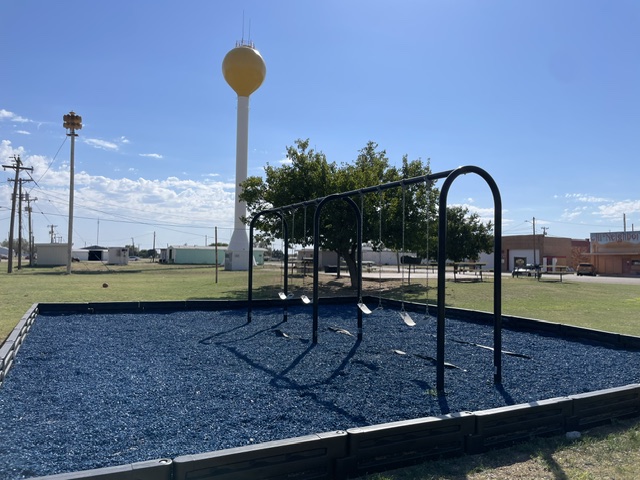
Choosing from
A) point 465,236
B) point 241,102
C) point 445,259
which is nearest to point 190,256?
point 241,102

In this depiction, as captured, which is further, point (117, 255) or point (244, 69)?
point (117, 255)

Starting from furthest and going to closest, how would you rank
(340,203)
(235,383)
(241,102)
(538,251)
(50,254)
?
(538,251)
(50,254)
(241,102)
(340,203)
(235,383)

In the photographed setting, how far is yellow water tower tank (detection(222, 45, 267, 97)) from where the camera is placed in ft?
157

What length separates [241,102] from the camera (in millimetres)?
50188

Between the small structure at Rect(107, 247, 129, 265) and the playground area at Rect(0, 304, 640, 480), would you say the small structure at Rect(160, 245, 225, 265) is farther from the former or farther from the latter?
the playground area at Rect(0, 304, 640, 480)

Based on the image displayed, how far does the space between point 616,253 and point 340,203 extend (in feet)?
143

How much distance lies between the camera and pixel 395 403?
4.88m

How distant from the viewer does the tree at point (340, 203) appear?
18.8 metres

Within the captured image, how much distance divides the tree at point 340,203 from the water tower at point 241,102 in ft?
80.9

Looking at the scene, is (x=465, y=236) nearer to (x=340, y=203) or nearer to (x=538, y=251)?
(x=340, y=203)

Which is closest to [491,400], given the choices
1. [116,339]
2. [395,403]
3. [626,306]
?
[395,403]

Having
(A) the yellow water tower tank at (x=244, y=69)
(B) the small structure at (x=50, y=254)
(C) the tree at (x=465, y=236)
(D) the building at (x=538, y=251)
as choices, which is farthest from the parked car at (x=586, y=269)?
(B) the small structure at (x=50, y=254)

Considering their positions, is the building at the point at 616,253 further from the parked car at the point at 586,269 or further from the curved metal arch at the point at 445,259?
the curved metal arch at the point at 445,259

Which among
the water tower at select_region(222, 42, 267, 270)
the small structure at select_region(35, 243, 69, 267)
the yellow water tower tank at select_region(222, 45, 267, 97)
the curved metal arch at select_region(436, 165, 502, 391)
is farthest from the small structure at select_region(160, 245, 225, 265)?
the curved metal arch at select_region(436, 165, 502, 391)
